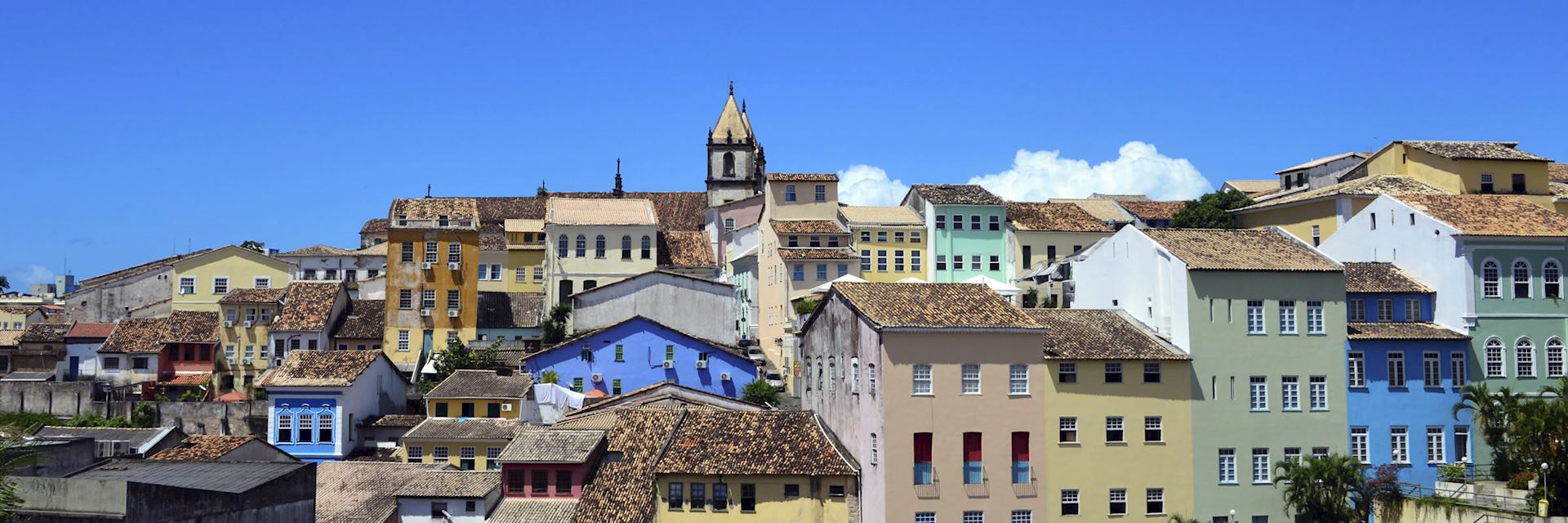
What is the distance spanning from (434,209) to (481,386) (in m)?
16.7

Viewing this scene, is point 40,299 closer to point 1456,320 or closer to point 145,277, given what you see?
point 145,277

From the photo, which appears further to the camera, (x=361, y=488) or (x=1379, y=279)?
(x=361, y=488)

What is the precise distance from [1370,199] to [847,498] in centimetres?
3021

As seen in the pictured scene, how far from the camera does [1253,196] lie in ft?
282

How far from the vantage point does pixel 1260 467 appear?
4809 centimetres

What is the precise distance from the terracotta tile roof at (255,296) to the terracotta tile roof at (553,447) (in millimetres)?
27769

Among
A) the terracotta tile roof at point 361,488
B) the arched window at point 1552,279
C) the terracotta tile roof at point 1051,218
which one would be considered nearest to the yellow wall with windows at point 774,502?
the terracotta tile roof at point 361,488

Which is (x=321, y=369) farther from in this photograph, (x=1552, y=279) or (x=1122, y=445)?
(x=1552, y=279)

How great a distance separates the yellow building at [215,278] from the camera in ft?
268

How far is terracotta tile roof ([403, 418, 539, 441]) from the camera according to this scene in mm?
57375

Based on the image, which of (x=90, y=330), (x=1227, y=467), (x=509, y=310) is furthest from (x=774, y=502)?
(x=90, y=330)

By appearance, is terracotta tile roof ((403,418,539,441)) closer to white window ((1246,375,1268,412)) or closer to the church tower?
white window ((1246,375,1268,412))

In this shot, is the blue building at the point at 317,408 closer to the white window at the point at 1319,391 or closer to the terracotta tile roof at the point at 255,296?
the terracotta tile roof at the point at 255,296

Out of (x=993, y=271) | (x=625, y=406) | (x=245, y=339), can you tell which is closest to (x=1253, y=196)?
(x=993, y=271)
